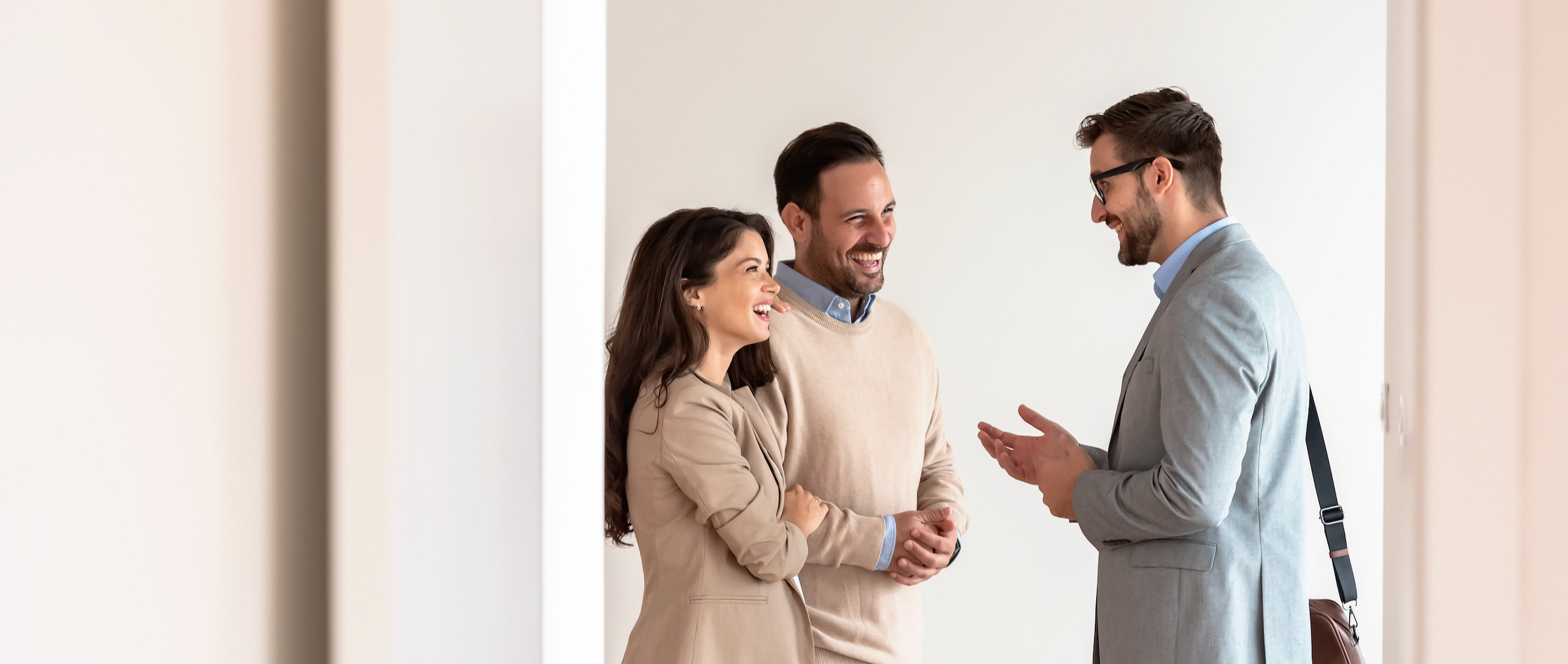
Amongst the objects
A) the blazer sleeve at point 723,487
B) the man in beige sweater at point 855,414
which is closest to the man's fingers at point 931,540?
the man in beige sweater at point 855,414

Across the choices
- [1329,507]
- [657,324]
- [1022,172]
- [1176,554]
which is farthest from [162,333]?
[1022,172]

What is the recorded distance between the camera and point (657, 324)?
5.65ft

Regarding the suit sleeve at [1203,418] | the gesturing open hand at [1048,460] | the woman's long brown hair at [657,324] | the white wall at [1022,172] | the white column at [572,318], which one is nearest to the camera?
the white column at [572,318]

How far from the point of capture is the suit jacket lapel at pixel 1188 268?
5.51ft

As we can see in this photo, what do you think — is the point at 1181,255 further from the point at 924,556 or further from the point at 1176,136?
the point at 924,556

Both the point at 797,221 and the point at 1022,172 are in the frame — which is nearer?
the point at 797,221

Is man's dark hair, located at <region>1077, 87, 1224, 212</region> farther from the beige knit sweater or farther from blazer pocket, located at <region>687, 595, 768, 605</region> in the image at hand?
blazer pocket, located at <region>687, 595, 768, 605</region>

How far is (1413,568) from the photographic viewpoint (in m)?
0.49

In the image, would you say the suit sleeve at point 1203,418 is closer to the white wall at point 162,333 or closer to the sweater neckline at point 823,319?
the sweater neckline at point 823,319

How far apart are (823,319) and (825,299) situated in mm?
44

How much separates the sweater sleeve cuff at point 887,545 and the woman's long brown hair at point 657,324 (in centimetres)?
46

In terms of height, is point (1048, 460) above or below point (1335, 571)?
above

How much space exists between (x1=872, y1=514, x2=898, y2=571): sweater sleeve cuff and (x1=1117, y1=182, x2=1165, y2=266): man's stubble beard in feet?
2.14

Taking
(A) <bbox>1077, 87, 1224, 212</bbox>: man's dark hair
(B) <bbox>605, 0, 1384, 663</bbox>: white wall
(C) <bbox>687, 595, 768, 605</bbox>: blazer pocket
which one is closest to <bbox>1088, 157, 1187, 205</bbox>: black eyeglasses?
(A) <bbox>1077, 87, 1224, 212</bbox>: man's dark hair
